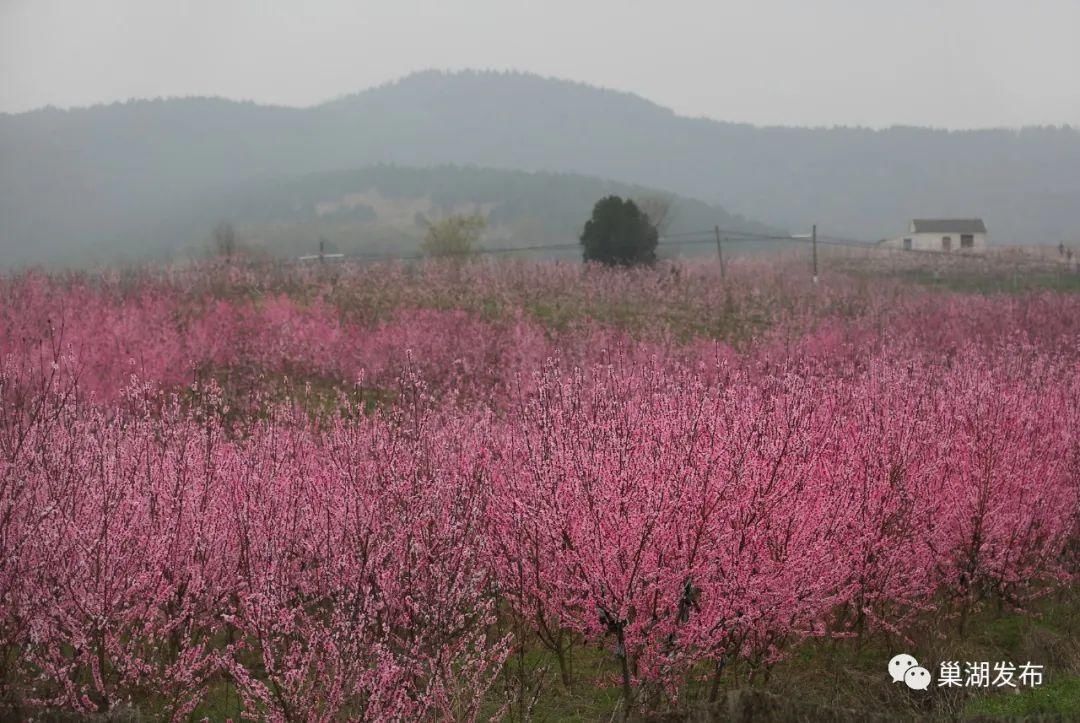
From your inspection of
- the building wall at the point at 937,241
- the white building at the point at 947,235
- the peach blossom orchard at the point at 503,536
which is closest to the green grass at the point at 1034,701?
the peach blossom orchard at the point at 503,536

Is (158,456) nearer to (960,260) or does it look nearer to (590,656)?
(590,656)

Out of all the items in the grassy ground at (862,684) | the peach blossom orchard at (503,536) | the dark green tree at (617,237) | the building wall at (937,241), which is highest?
the dark green tree at (617,237)

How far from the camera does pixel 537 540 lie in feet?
25.7

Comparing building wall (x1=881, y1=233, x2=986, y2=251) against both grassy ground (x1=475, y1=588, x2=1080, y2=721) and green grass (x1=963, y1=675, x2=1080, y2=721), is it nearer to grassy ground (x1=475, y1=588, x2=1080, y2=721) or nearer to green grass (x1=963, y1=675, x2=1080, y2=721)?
grassy ground (x1=475, y1=588, x2=1080, y2=721)

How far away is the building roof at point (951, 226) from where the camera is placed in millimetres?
71375

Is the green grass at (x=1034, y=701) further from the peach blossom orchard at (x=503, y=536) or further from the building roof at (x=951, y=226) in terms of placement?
the building roof at (x=951, y=226)

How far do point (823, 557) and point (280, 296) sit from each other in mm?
20516

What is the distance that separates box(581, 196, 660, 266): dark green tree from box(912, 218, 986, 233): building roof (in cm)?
4321

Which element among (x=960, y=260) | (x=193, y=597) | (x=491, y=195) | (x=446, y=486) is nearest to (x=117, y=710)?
(x=193, y=597)

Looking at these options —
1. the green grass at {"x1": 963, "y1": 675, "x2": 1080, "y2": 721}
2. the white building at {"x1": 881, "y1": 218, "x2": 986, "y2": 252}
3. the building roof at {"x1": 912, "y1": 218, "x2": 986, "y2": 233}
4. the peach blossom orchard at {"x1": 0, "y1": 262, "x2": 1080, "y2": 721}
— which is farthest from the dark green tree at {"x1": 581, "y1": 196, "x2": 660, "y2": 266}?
the building roof at {"x1": 912, "y1": 218, "x2": 986, "y2": 233}

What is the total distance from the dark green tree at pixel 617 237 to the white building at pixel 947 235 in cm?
3984

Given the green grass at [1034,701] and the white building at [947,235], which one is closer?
the green grass at [1034,701]

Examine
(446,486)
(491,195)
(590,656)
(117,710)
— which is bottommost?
(590,656)

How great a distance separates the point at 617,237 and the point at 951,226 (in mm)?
45071
